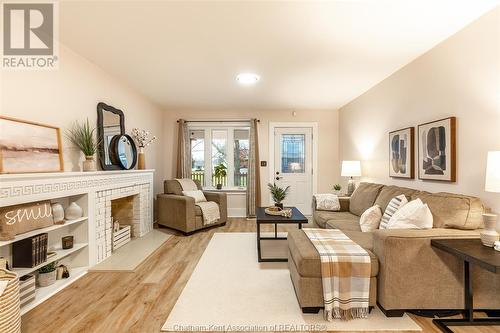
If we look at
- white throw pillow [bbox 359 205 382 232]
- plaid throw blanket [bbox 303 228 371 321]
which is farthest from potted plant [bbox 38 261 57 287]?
white throw pillow [bbox 359 205 382 232]

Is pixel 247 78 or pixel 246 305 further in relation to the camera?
pixel 247 78

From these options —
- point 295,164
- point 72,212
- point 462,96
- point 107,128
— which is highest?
point 462,96

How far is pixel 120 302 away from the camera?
7.15 feet

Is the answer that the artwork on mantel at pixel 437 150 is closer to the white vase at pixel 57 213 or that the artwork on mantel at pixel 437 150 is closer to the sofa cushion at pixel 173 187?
the sofa cushion at pixel 173 187

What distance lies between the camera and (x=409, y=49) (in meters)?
2.77

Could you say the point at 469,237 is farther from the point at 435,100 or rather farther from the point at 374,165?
the point at 374,165

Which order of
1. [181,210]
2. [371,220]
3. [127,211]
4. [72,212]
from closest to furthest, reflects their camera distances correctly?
1. [72,212]
2. [371,220]
3. [127,211]
4. [181,210]

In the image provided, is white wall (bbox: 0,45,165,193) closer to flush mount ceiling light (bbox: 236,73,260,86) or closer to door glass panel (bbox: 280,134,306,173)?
flush mount ceiling light (bbox: 236,73,260,86)

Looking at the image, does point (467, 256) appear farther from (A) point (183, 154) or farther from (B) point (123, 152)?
(A) point (183, 154)

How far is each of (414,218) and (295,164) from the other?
12.0 ft

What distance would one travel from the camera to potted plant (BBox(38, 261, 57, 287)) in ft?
7.80

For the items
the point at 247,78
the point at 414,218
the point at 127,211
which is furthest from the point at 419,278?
the point at 127,211

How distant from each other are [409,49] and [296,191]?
360cm

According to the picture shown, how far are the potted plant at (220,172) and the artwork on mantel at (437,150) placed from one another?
151 inches
